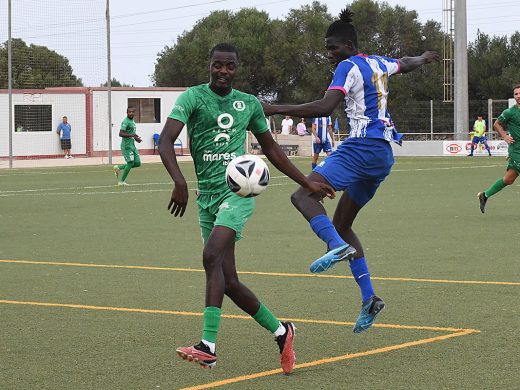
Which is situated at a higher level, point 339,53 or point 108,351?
point 339,53

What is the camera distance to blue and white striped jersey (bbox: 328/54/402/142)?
9.34 meters

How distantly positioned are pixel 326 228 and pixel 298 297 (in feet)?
7.01

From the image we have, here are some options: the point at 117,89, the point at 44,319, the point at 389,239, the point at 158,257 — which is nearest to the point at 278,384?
the point at 44,319

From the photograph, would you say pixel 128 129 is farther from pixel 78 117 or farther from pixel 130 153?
pixel 78 117

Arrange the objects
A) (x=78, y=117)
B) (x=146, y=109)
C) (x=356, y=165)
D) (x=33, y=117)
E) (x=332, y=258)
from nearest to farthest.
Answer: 1. (x=332, y=258)
2. (x=356, y=165)
3. (x=33, y=117)
4. (x=78, y=117)
5. (x=146, y=109)

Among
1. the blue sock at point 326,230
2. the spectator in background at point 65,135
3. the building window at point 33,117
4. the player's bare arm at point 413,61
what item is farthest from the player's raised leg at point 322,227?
the building window at point 33,117

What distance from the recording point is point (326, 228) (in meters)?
8.85

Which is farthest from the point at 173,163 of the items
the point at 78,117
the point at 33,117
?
the point at 78,117

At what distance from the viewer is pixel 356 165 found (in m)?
9.31

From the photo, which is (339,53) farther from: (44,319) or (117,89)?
(117,89)

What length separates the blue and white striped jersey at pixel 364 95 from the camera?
30.7ft

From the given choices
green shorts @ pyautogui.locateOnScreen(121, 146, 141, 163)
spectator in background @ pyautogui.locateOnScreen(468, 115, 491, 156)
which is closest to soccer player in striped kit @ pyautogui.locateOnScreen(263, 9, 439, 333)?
green shorts @ pyautogui.locateOnScreen(121, 146, 141, 163)

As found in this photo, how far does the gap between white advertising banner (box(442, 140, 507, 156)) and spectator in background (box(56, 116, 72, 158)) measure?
54.6ft

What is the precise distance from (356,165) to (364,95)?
57cm
